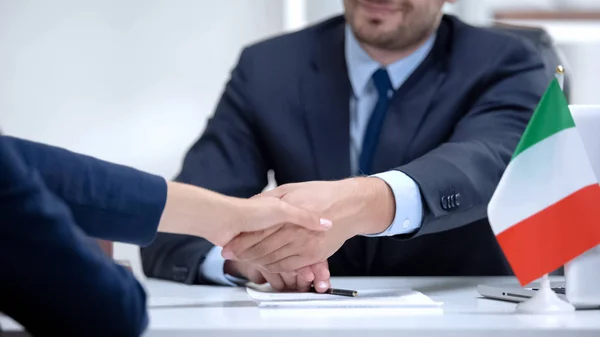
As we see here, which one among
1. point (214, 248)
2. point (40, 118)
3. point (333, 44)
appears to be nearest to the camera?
point (214, 248)

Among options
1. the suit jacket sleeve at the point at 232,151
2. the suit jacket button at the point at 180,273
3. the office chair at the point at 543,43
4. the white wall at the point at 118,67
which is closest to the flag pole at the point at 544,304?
the suit jacket button at the point at 180,273

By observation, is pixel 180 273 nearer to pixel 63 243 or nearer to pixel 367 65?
pixel 367 65

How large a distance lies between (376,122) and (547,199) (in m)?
0.91

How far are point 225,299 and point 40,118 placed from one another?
1.97 meters

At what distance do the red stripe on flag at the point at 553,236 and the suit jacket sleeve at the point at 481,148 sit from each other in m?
0.40

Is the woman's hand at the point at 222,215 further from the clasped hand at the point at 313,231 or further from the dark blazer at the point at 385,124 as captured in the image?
the dark blazer at the point at 385,124

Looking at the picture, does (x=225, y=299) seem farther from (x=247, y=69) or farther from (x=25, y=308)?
(x=247, y=69)

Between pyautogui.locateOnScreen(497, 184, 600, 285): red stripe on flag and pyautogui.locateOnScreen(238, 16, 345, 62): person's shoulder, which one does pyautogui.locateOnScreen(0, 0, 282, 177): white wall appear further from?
pyautogui.locateOnScreen(497, 184, 600, 285): red stripe on flag

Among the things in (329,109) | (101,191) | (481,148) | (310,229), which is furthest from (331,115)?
(101,191)

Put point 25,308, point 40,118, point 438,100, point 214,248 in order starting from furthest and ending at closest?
point 40,118 → point 438,100 → point 214,248 → point 25,308

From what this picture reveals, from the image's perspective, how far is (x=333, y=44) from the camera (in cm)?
238

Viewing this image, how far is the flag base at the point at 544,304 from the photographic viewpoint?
1305mm

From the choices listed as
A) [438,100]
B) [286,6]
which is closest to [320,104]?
[438,100]

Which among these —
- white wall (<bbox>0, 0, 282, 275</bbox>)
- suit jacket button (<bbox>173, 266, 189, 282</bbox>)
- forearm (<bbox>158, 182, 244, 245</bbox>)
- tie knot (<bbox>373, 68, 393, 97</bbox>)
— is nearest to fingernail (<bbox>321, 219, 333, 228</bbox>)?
forearm (<bbox>158, 182, 244, 245</bbox>)
